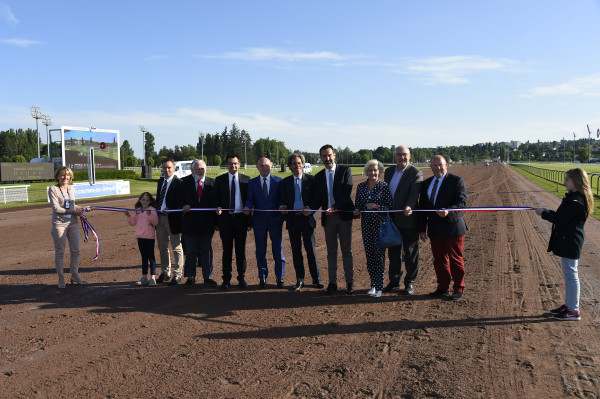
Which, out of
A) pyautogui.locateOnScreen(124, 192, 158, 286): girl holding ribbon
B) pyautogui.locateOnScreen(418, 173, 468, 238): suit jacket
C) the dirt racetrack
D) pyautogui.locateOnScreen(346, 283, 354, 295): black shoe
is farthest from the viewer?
pyautogui.locateOnScreen(124, 192, 158, 286): girl holding ribbon

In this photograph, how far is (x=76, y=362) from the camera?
4309 millimetres

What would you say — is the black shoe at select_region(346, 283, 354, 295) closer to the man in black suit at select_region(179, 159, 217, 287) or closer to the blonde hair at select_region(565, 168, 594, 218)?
the man in black suit at select_region(179, 159, 217, 287)

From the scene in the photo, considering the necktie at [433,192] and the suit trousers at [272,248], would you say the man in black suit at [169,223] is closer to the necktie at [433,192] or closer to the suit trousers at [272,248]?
the suit trousers at [272,248]

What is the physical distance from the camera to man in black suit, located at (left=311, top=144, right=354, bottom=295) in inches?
260

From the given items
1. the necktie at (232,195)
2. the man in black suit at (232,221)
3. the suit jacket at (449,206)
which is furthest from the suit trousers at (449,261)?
the necktie at (232,195)

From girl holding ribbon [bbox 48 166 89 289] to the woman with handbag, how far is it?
453cm

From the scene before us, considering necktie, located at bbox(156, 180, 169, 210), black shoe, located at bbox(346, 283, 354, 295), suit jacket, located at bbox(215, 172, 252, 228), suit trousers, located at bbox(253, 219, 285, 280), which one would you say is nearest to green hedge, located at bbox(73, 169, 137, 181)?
necktie, located at bbox(156, 180, 169, 210)

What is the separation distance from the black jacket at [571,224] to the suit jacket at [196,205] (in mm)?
4881

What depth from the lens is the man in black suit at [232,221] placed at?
7043 mm

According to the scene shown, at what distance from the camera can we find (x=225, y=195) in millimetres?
7215

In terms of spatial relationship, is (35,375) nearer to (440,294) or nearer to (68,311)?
(68,311)

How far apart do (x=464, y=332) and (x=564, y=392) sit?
138cm

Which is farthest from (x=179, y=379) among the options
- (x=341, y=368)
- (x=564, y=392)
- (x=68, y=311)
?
(x=564, y=392)

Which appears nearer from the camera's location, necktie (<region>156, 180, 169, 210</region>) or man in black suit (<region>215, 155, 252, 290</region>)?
man in black suit (<region>215, 155, 252, 290</region>)
